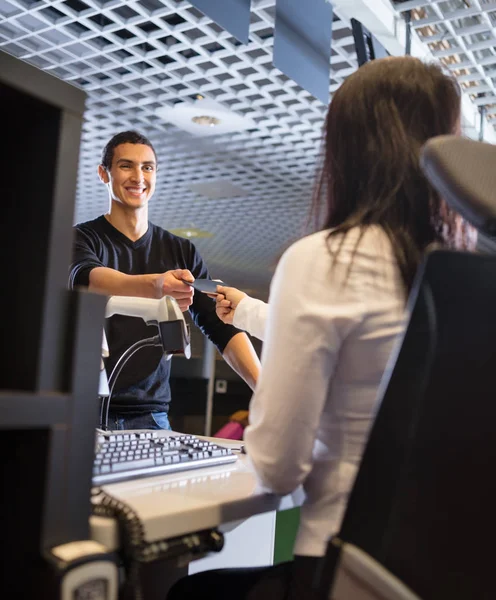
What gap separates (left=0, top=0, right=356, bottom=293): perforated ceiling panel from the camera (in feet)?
7.66

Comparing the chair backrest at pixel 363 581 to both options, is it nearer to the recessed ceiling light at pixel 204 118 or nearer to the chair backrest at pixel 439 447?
the chair backrest at pixel 439 447

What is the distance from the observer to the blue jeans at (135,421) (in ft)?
5.49

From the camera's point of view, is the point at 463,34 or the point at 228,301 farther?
the point at 463,34

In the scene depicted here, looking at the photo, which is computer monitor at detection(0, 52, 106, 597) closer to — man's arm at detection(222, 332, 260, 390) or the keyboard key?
the keyboard key

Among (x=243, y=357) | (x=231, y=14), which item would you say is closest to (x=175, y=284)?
(x=243, y=357)

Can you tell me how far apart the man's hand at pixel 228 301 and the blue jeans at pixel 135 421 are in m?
0.46

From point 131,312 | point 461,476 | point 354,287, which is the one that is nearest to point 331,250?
point 354,287

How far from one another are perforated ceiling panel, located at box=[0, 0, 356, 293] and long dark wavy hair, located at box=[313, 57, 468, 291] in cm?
39

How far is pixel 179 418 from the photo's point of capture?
438cm

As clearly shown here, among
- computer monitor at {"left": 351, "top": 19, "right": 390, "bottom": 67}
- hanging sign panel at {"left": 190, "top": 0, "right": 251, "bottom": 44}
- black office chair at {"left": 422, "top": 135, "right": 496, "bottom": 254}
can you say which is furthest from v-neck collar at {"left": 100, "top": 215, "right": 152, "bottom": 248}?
black office chair at {"left": 422, "top": 135, "right": 496, "bottom": 254}

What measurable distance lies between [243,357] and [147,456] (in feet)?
2.76

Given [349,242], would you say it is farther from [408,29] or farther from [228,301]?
[408,29]

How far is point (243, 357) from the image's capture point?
178 cm

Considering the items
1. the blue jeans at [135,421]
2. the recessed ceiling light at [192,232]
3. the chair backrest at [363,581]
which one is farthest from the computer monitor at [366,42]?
the recessed ceiling light at [192,232]
